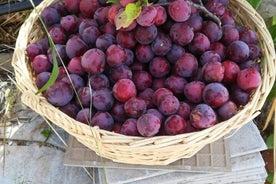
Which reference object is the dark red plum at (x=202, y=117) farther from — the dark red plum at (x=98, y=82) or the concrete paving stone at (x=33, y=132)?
the concrete paving stone at (x=33, y=132)

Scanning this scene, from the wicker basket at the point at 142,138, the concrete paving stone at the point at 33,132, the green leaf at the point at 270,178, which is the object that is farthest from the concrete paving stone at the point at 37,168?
the green leaf at the point at 270,178

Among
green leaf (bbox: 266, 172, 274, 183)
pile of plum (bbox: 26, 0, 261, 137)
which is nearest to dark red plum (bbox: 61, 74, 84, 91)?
pile of plum (bbox: 26, 0, 261, 137)

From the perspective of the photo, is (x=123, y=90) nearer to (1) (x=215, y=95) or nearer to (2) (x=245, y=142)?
(1) (x=215, y=95)

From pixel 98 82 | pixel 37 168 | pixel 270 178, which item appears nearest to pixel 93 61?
pixel 98 82

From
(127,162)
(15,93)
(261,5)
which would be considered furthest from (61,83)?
(261,5)

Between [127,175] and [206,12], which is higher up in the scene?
[206,12]
